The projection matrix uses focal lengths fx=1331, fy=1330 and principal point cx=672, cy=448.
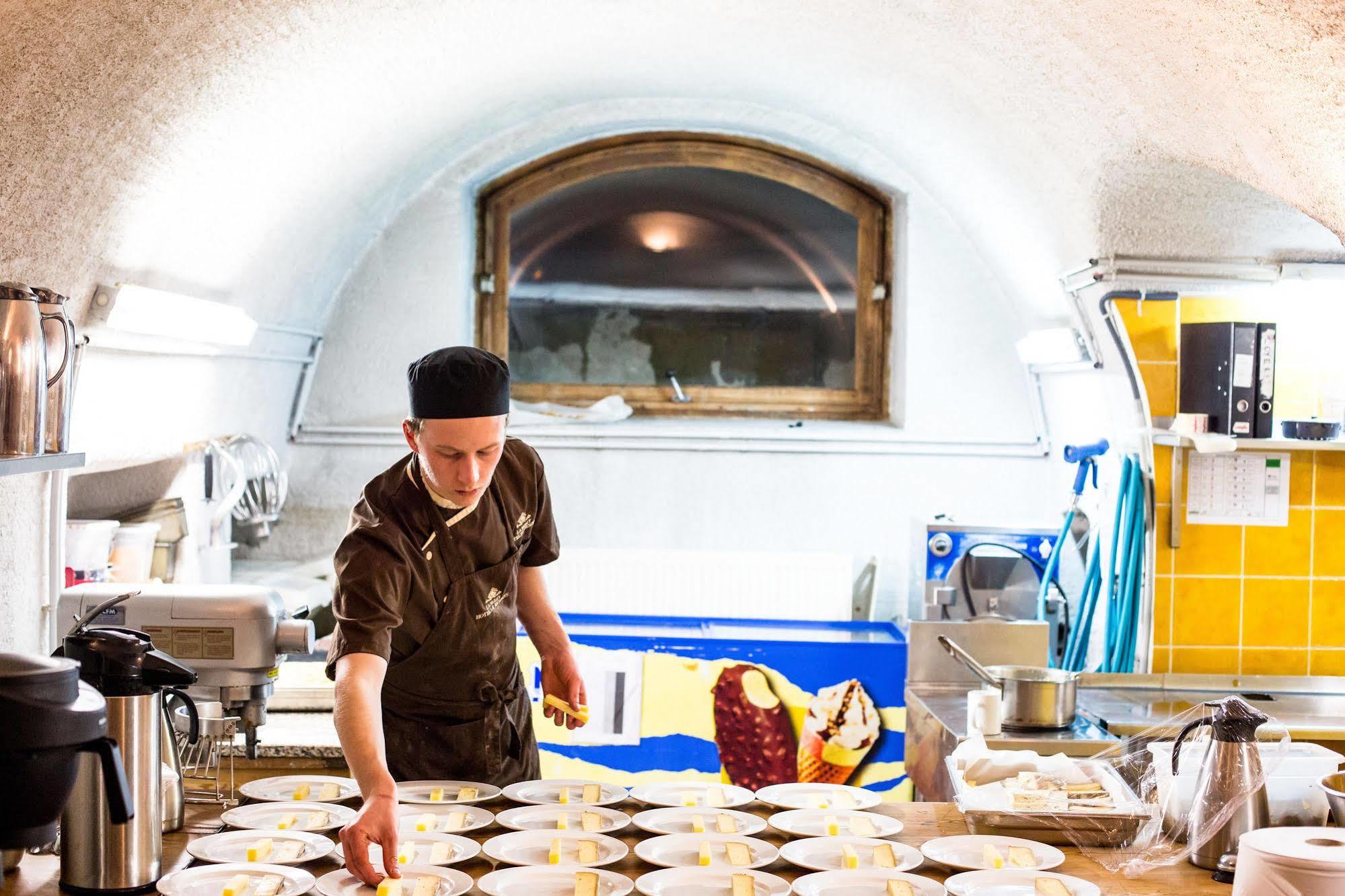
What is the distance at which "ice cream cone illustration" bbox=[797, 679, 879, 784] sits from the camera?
4.39 metres

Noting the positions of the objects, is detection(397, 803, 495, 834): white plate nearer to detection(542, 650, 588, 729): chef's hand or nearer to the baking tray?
detection(542, 650, 588, 729): chef's hand

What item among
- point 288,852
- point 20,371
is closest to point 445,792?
point 288,852

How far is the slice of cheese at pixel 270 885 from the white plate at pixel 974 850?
986 mm

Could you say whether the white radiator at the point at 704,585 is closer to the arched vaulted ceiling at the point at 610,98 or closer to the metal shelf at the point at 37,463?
the arched vaulted ceiling at the point at 610,98

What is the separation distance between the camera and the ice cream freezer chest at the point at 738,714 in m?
4.40

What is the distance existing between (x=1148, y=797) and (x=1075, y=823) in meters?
0.20

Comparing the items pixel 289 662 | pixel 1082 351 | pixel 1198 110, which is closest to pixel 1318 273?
pixel 1082 351

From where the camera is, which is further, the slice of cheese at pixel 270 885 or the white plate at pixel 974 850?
the white plate at pixel 974 850

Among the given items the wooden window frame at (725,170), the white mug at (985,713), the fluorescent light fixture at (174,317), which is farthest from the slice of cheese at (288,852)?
the wooden window frame at (725,170)

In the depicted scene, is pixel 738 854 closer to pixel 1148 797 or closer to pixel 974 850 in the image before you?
pixel 974 850

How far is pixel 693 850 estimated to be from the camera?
2.12 m

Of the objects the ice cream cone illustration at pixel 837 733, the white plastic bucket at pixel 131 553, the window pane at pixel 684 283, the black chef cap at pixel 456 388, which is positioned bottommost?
the ice cream cone illustration at pixel 837 733

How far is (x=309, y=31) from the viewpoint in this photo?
3309 mm

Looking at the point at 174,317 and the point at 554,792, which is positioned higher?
the point at 174,317
